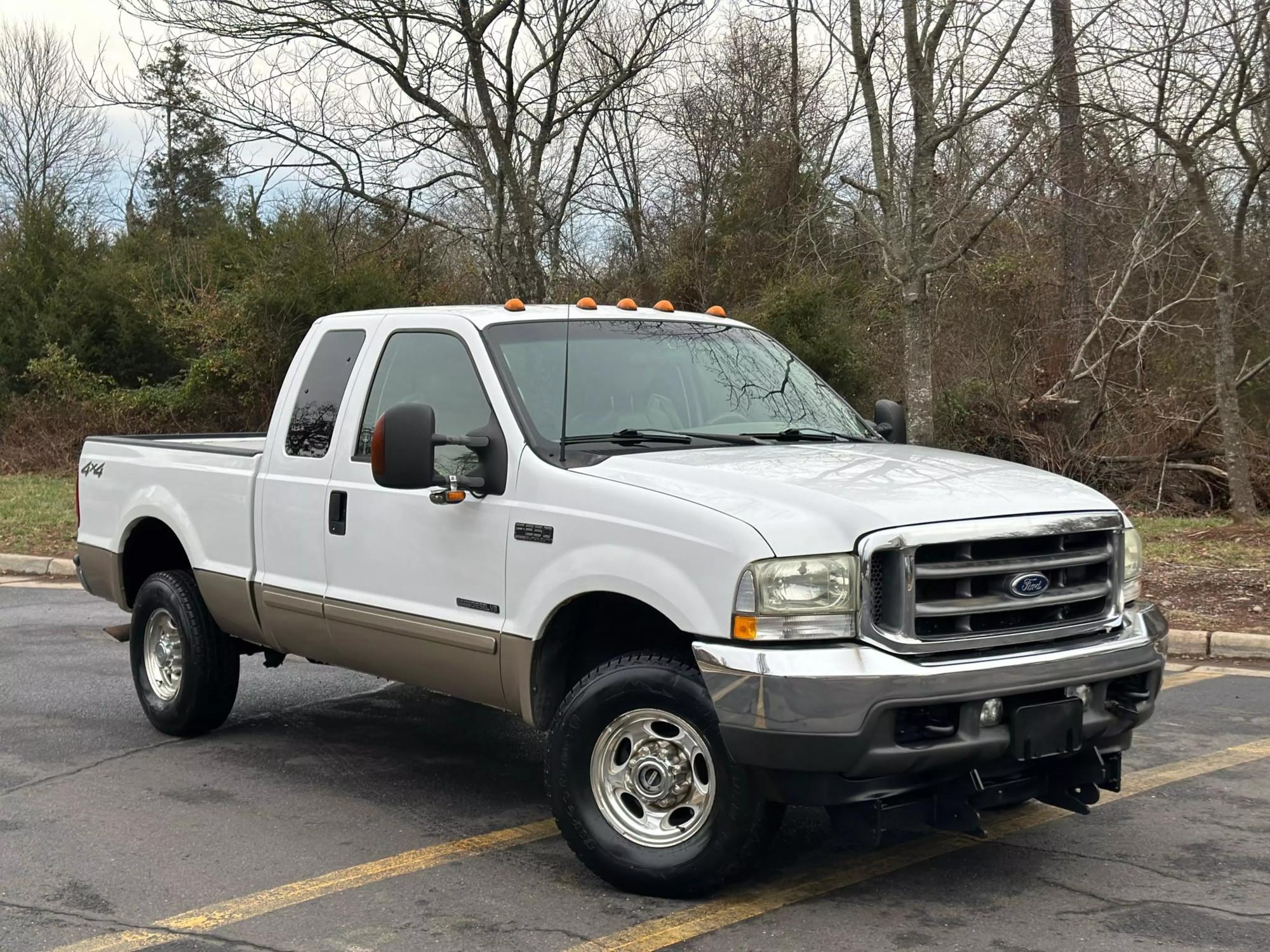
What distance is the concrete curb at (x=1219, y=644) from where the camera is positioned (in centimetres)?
859

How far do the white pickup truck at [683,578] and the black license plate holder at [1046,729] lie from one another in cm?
1

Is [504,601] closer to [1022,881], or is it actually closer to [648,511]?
[648,511]

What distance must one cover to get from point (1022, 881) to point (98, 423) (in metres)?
22.0

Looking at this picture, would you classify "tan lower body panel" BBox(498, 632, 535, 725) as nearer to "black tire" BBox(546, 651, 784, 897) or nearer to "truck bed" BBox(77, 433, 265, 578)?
"black tire" BBox(546, 651, 784, 897)

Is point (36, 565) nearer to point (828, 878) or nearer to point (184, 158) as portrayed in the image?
point (828, 878)

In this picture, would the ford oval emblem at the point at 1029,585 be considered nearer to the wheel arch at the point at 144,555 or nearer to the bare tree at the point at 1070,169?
the wheel arch at the point at 144,555

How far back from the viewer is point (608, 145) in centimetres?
2936

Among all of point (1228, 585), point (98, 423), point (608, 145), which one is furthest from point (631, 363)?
point (608, 145)

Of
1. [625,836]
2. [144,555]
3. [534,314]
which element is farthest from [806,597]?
[144,555]

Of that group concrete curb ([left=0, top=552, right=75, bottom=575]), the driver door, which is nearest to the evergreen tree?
concrete curb ([left=0, top=552, right=75, bottom=575])

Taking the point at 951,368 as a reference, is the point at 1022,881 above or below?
below

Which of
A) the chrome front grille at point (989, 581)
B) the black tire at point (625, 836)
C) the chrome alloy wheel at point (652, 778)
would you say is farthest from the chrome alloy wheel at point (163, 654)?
the chrome front grille at point (989, 581)

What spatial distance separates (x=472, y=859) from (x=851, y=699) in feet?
5.75

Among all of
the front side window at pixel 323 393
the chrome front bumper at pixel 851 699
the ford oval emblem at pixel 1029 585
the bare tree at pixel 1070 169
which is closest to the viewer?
the chrome front bumper at pixel 851 699
